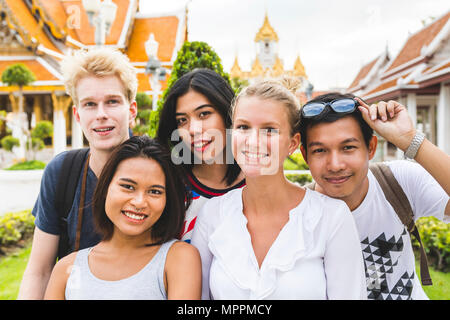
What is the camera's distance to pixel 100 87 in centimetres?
189

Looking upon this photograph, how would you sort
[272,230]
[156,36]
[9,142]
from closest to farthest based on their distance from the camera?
[272,230] → [9,142] → [156,36]

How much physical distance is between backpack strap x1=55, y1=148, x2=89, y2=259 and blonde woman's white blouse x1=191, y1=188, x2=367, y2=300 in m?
0.87

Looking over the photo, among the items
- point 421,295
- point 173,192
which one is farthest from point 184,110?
point 421,295

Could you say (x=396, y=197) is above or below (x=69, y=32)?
below

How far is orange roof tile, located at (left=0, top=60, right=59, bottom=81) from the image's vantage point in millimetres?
13637

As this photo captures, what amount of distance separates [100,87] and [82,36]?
57.7ft

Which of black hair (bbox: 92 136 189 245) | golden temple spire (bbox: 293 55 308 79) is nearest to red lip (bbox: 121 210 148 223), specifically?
black hair (bbox: 92 136 189 245)

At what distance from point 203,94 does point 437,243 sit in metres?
3.88

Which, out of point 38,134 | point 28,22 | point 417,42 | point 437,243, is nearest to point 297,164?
point 417,42

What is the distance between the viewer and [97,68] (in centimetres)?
188

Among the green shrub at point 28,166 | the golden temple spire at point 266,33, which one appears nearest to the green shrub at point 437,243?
the green shrub at point 28,166

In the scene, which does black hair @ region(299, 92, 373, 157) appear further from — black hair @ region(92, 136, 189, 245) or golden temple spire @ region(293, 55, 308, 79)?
golden temple spire @ region(293, 55, 308, 79)

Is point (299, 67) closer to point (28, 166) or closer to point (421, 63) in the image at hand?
point (421, 63)

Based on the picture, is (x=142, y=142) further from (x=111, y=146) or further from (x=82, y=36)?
(x=82, y=36)
